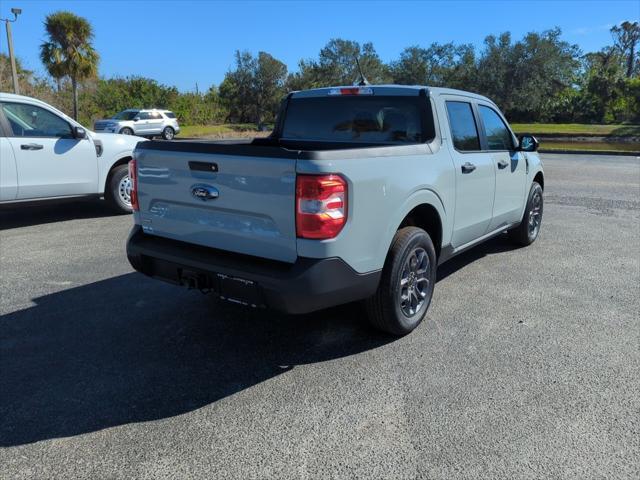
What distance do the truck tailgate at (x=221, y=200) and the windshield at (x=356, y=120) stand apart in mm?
1621

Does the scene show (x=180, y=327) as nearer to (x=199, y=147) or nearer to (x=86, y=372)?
(x=86, y=372)

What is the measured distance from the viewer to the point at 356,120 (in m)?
4.50

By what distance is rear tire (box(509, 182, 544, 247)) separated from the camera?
623cm

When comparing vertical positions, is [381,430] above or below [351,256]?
below

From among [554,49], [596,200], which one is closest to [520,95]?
[554,49]

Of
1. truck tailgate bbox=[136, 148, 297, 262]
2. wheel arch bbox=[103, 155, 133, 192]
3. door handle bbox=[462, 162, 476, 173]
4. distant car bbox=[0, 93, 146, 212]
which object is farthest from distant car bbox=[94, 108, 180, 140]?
door handle bbox=[462, 162, 476, 173]

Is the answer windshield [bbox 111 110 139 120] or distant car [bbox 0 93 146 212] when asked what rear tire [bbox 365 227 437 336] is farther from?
windshield [bbox 111 110 139 120]

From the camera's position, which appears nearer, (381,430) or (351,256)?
(381,430)

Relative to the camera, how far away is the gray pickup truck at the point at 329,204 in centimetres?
298

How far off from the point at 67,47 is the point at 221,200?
1334 inches

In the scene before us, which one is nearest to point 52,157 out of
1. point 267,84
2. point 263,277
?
point 263,277

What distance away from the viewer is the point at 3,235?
6980 mm

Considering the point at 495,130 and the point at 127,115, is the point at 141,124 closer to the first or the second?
the point at 127,115

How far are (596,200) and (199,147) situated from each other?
29.4ft
